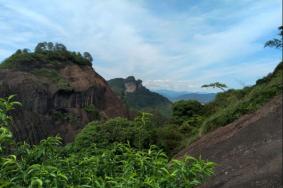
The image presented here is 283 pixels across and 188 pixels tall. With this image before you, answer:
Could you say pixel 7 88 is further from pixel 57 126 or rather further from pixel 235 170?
pixel 235 170

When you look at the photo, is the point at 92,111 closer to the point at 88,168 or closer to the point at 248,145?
the point at 248,145

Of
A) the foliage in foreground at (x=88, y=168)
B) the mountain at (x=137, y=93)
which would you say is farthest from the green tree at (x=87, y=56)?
the foliage in foreground at (x=88, y=168)

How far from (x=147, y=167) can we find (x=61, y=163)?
0.69 meters

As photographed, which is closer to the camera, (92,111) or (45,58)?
(92,111)

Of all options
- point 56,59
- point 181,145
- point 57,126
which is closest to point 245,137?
point 181,145

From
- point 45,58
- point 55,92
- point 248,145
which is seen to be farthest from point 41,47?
point 248,145

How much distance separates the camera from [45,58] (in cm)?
6644

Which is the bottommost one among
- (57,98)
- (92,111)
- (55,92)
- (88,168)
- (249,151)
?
(249,151)

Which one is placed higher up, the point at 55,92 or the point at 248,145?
the point at 55,92

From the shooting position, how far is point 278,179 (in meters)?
5.88

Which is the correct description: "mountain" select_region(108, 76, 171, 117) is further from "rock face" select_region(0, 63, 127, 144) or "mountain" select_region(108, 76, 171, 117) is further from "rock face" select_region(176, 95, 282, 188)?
"rock face" select_region(176, 95, 282, 188)

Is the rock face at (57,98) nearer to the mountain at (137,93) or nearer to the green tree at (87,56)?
the green tree at (87,56)

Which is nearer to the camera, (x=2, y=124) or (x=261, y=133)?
(x=2, y=124)

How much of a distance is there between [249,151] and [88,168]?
604 centimetres
